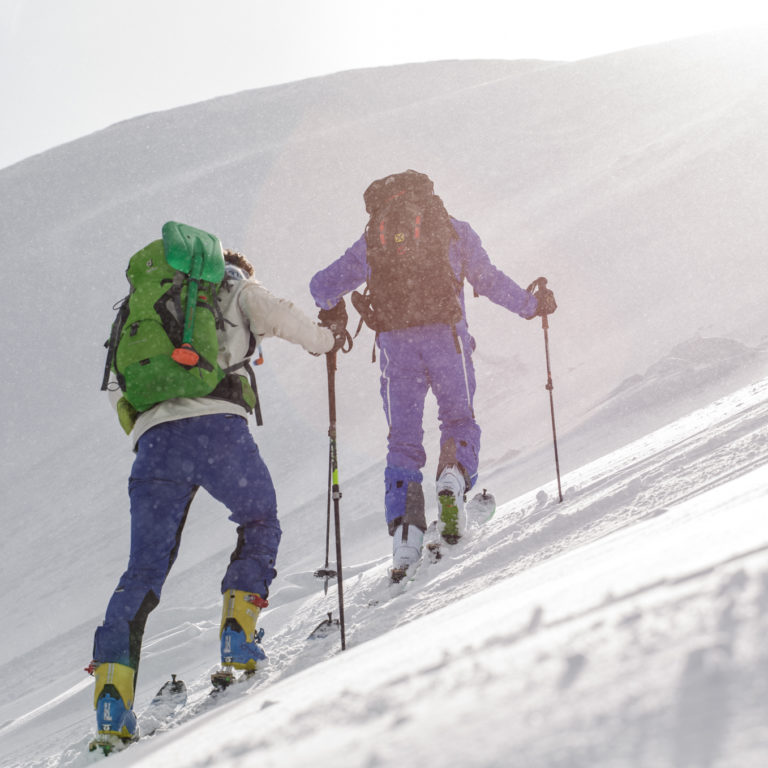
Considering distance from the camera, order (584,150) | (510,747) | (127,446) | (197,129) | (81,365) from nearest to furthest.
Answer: (510,747) < (127,446) < (81,365) < (584,150) < (197,129)

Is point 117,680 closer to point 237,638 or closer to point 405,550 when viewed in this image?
point 237,638

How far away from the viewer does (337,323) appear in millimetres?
3861

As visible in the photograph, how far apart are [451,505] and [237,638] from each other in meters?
1.44

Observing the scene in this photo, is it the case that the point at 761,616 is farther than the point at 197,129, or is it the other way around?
the point at 197,129

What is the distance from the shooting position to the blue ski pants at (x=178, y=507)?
2619 millimetres

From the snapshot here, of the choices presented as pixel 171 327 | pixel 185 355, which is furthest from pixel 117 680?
pixel 171 327

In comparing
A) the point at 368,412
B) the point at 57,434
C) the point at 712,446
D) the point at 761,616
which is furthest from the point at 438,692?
the point at 57,434

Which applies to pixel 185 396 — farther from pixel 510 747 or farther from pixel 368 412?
pixel 368 412

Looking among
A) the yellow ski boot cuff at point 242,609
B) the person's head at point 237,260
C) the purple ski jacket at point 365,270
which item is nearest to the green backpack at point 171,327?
the person's head at point 237,260

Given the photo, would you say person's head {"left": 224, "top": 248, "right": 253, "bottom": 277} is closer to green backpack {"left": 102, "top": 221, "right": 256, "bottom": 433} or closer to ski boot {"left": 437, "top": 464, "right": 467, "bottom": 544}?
green backpack {"left": 102, "top": 221, "right": 256, "bottom": 433}

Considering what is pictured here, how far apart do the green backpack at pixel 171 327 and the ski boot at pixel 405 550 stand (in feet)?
4.13

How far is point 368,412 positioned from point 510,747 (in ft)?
34.9

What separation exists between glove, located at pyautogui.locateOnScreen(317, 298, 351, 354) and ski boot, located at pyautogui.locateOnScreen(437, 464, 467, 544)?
870 mm

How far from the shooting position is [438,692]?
835mm
